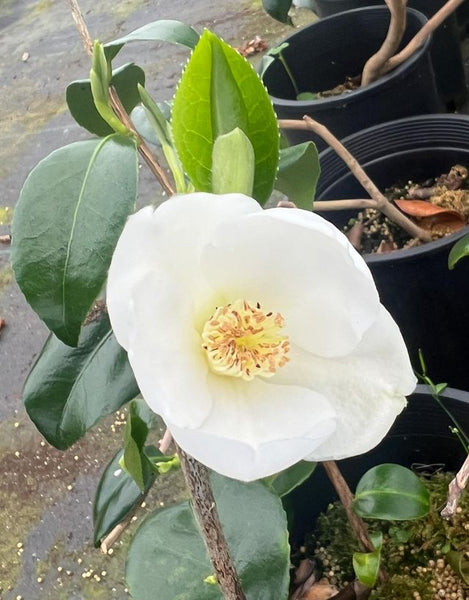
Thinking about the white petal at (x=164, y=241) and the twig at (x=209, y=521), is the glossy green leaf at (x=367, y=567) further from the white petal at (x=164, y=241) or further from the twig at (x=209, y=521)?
the white petal at (x=164, y=241)

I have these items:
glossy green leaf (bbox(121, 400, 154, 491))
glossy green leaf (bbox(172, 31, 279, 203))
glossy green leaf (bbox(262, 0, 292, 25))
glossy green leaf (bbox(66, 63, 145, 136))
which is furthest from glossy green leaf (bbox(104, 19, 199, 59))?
glossy green leaf (bbox(262, 0, 292, 25))

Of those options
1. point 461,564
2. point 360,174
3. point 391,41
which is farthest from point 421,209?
point 461,564


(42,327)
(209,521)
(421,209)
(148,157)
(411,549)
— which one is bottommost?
(42,327)

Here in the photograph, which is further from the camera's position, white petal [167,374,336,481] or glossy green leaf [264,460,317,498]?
glossy green leaf [264,460,317,498]

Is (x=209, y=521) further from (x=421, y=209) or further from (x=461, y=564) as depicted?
(x=421, y=209)

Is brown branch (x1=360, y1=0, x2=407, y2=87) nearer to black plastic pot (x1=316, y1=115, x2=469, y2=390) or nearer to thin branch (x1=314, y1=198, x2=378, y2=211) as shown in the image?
black plastic pot (x1=316, y1=115, x2=469, y2=390)

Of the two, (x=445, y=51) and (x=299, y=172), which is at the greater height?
(x=299, y=172)
